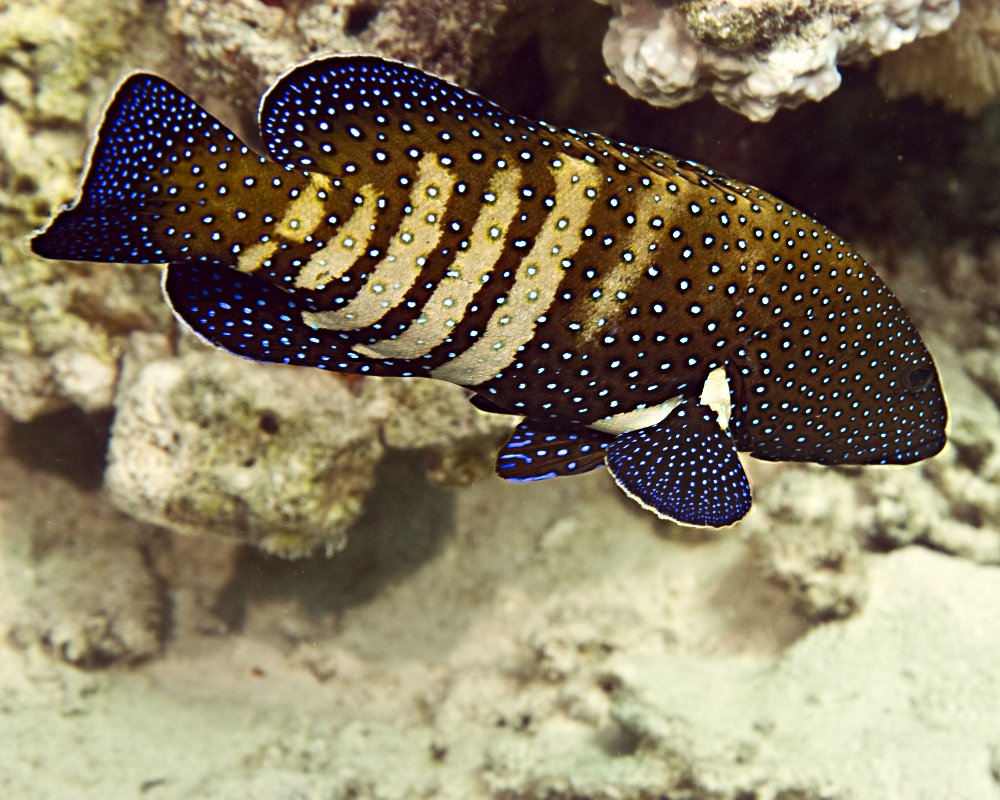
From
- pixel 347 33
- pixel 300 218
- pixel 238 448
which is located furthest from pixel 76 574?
pixel 300 218

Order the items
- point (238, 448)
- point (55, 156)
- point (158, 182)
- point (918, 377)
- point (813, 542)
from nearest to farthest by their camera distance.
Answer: point (158, 182) → point (918, 377) → point (238, 448) → point (55, 156) → point (813, 542)

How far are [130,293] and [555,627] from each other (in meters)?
3.91

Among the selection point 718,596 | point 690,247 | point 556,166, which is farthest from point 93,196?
point 718,596

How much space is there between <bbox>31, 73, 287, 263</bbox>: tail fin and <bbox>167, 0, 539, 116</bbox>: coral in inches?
70.4

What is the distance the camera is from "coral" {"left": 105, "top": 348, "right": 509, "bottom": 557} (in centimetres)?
462

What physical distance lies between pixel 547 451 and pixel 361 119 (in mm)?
1362

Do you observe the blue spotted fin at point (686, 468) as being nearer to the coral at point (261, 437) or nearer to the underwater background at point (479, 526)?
the underwater background at point (479, 526)

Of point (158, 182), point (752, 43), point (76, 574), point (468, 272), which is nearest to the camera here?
point (158, 182)

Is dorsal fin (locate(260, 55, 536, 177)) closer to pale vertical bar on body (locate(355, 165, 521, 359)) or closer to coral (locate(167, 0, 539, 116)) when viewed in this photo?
pale vertical bar on body (locate(355, 165, 521, 359))

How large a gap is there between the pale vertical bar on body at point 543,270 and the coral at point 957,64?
2923 mm

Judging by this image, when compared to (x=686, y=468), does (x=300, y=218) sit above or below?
above

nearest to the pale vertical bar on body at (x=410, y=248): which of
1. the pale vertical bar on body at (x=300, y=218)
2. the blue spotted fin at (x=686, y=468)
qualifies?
the pale vertical bar on body at (x=300, y=218)

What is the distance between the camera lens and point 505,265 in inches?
93.8

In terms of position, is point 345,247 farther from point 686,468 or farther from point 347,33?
point 347,33
